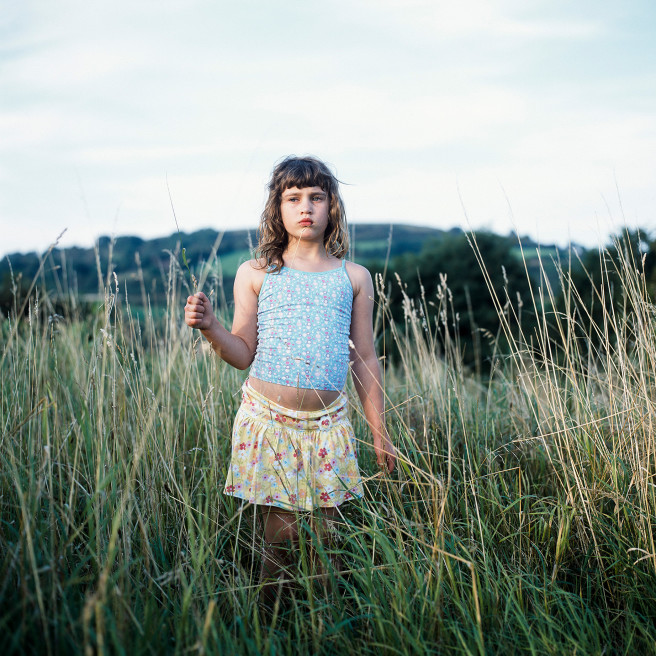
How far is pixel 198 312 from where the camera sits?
184 cm

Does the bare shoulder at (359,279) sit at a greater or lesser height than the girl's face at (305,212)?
lesser

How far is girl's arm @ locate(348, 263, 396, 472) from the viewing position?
2193mm

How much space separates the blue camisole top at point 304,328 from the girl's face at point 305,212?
0.52 ft

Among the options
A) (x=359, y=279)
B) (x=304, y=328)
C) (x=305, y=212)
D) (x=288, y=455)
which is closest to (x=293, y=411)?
(x=288, y=455)

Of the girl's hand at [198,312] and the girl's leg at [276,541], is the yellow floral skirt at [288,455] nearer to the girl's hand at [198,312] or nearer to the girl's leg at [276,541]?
the girl's leg at [276,541]

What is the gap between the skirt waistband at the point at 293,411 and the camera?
203 cm

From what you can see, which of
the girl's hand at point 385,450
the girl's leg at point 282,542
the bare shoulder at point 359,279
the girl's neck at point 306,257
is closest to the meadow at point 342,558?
the girl's leg at point 282,542

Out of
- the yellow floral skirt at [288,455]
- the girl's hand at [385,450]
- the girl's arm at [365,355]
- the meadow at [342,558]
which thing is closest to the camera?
the meadow at [342,558]

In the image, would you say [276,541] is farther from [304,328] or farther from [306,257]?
[306,257]

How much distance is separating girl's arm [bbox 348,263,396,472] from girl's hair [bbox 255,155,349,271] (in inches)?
7.3

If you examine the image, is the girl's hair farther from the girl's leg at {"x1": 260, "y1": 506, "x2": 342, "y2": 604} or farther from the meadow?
the girl's leg at {"x1": 260, "y1": 506, "x2": 342, "y2": 604}

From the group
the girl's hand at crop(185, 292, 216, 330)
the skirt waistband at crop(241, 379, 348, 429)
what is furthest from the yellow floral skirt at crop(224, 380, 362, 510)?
the girl's hand at crop(185, 292, 216, 330)

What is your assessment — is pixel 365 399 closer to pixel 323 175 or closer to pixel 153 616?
pixel 323 175

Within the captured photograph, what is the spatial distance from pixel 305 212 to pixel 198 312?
23.7 inches
